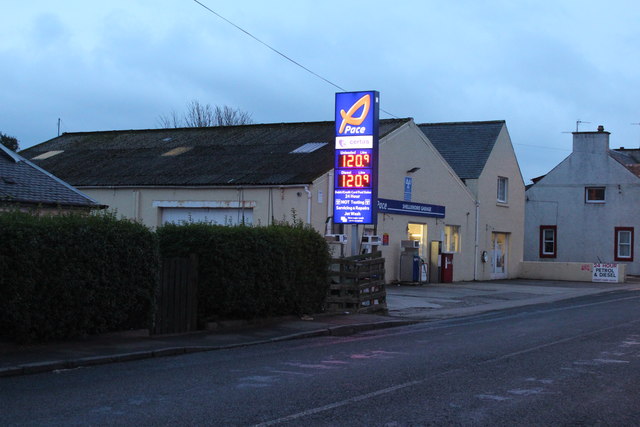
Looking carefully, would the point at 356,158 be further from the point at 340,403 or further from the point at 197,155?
the point at 340,403

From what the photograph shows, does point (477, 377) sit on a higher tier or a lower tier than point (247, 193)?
lower

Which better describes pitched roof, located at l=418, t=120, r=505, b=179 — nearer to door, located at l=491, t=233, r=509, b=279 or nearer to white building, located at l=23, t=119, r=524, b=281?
white building, located at l=23, t=119, r=524, b=281

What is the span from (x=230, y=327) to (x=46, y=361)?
538 centimetres

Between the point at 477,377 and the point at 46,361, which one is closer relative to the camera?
the point at 477,377

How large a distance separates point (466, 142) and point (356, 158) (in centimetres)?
1835

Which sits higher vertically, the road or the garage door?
the garage door

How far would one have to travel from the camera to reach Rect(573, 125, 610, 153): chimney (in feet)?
155

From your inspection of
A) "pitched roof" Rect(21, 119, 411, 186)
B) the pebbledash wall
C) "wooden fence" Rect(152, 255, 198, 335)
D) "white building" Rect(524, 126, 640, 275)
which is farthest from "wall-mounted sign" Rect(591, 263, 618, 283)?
"wooden fence" Rect(152, 255, 198, 335)

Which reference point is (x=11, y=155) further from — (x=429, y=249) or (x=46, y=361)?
(x=429, y=249)

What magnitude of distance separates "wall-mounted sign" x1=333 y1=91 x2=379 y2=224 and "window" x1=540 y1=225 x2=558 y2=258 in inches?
1223

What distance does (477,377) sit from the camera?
10.4 meters

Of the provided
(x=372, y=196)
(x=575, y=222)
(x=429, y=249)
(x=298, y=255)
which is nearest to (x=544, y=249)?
(x=575, y=222)

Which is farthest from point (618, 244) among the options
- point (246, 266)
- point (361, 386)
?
point (361, 386)

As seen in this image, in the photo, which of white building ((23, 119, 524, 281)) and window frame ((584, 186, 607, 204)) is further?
window frame ((584, 186, 607, 204))
